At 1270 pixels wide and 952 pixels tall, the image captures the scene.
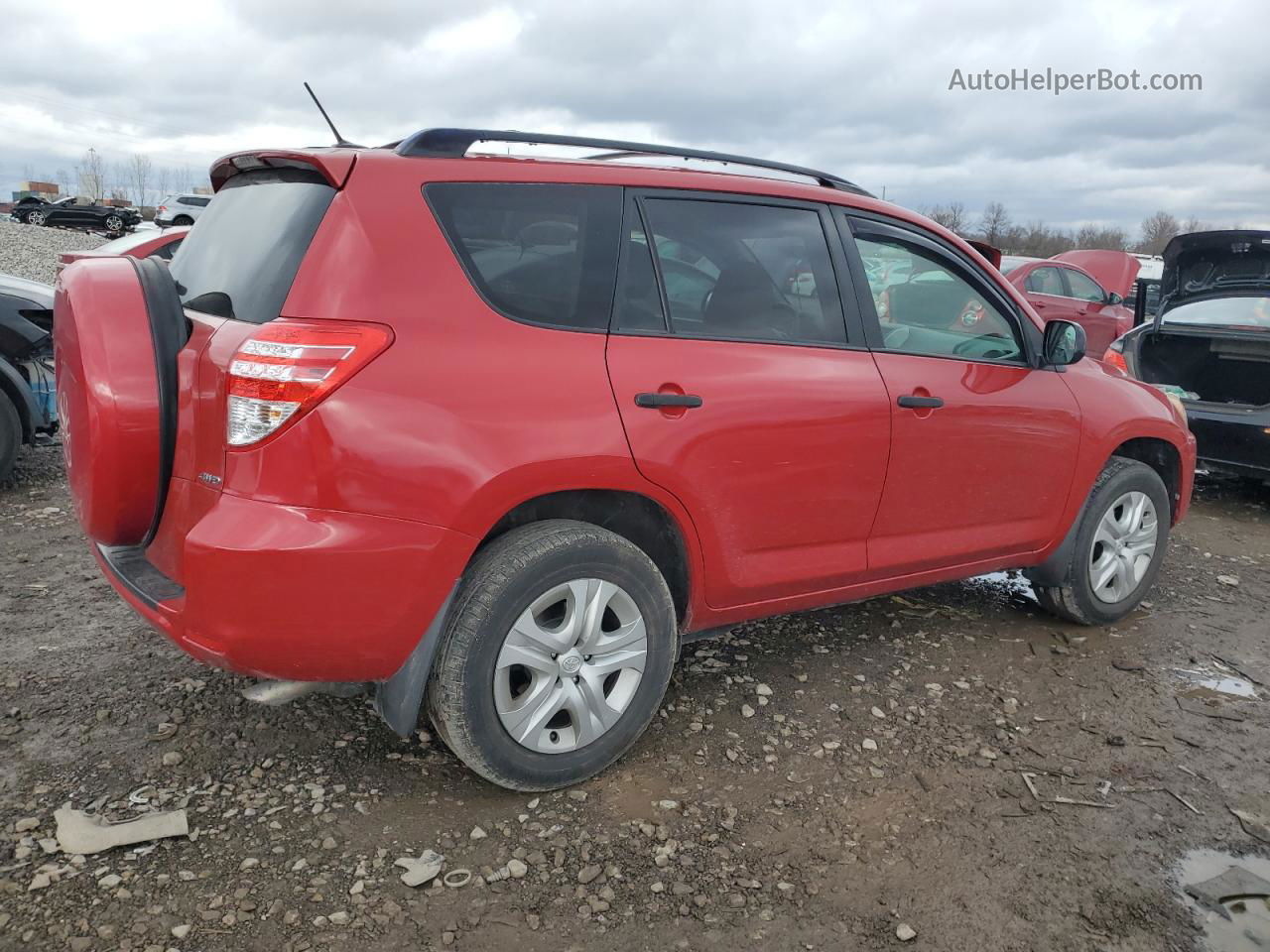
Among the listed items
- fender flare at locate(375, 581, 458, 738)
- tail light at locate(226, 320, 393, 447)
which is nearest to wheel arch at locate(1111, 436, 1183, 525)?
fender flare at locate(375, 581, 458, 738)

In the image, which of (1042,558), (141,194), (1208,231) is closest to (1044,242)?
(1208,231)

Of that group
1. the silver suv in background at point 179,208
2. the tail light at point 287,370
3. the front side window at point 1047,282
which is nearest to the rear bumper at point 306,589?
the tail light at point 287,370

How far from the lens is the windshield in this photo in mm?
6742

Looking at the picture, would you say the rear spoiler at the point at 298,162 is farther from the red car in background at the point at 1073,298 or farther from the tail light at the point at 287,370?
the red car in background at the point at 1073,298

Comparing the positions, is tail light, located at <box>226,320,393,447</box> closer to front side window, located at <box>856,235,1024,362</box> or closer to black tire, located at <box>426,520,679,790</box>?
black tire, located at <box>426,520,679,790</box>

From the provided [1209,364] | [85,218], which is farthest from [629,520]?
[85,218]

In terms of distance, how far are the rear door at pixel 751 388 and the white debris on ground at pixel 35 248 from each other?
12.7m

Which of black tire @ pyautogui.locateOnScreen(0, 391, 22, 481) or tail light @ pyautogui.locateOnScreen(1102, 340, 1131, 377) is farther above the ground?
tail light @ pyautogui.locateOnScreen(1102, 340, 1131, 377)

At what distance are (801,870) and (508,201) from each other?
1952 mm

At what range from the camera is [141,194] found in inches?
4151

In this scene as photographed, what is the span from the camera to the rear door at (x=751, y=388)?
2859mm

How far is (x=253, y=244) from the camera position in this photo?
271 cm

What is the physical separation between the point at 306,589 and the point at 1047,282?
12.7 meters

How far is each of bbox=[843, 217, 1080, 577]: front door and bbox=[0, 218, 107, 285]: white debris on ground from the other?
1279 centimetres
